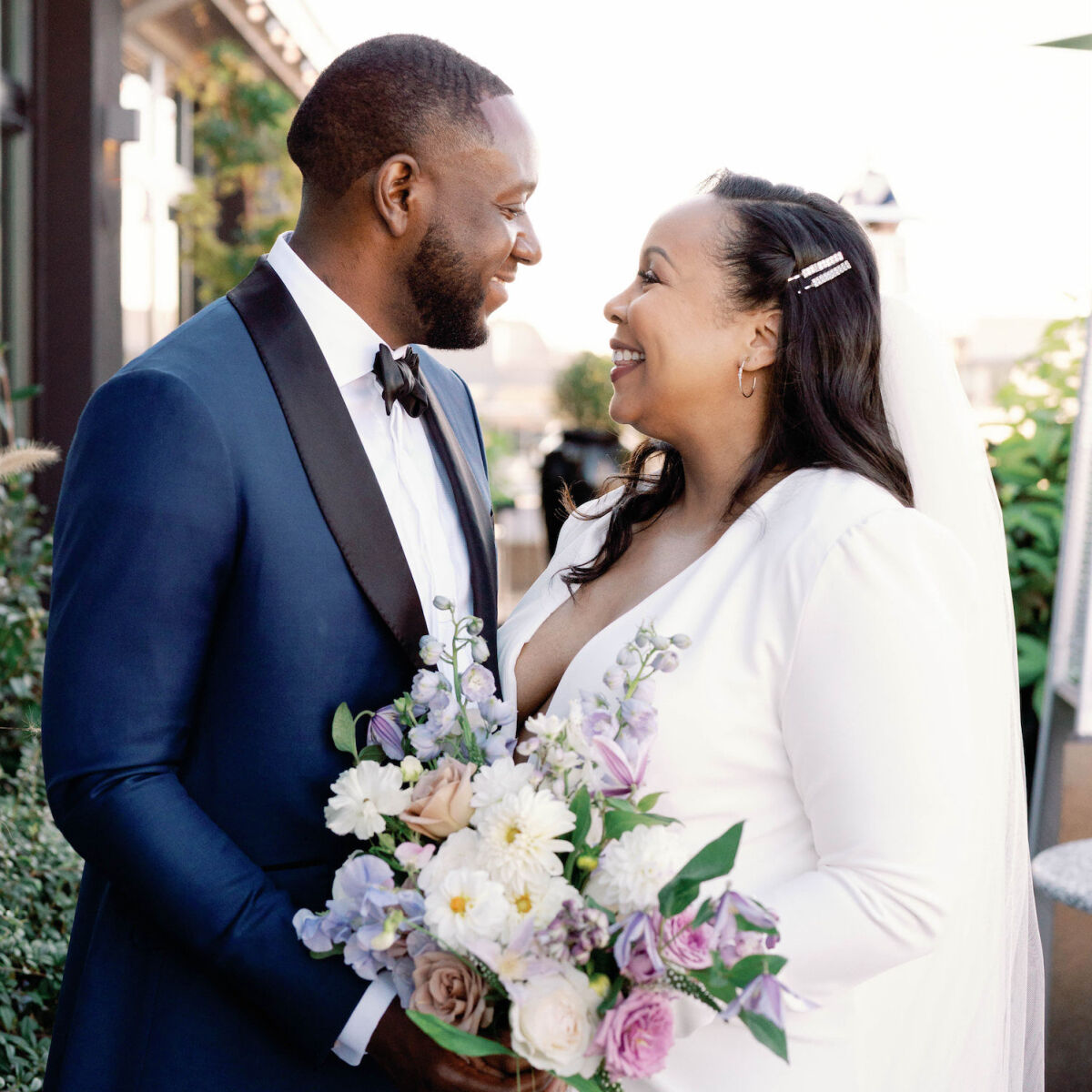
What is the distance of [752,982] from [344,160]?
4.09 ft

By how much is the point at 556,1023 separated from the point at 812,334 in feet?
3.60

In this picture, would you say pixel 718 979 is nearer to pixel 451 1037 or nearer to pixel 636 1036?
pixel 636 1036

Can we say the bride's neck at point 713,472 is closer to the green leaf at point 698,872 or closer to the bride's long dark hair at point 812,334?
the bride's long dark hair at point 812,334

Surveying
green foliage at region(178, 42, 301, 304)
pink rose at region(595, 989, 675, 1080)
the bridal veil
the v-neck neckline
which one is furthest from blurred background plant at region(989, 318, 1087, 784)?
green foliage at region(178, 42, 301, 304)

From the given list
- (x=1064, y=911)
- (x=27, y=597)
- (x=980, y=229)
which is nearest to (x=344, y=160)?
(x=27, y=597)

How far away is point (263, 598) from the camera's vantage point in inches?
56.3

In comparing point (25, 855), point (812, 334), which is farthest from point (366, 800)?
point (25, 855)

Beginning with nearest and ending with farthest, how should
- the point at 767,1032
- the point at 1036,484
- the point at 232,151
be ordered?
the point at 767,1032, the point at 1036,484, the point at 232,151

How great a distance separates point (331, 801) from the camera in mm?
1310

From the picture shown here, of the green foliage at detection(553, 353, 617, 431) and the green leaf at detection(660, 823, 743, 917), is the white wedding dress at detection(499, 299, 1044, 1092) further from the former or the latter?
the green foliage at detection(553, 353, 617, 431)

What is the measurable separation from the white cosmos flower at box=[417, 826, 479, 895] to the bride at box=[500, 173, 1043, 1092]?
406mm

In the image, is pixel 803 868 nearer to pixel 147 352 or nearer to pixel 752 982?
pixel 752 982

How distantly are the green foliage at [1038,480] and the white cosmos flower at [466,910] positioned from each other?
10.7 feet

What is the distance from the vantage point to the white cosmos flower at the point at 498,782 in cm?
123
